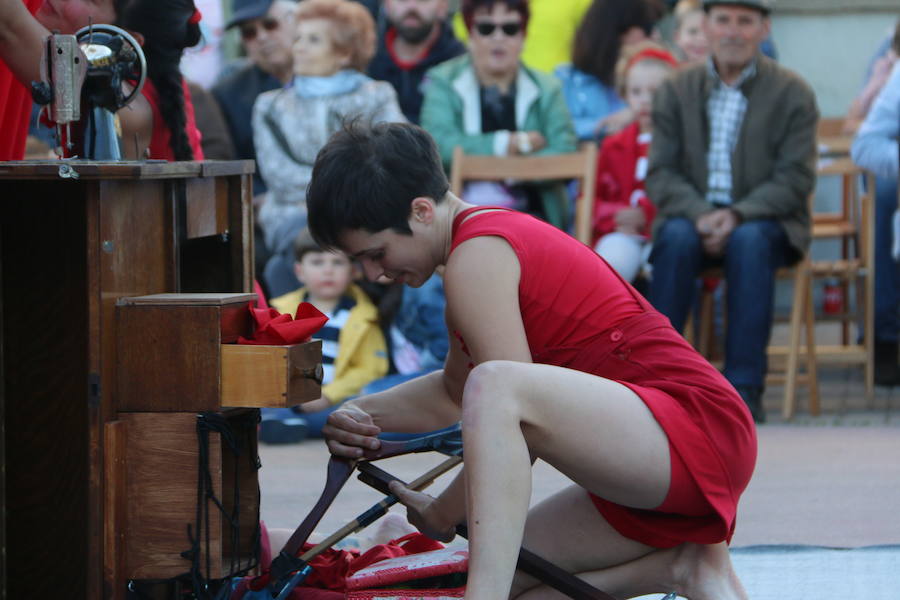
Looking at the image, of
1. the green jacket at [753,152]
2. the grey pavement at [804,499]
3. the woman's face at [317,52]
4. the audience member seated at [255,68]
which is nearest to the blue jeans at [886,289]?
the grey pavement at [804,499]

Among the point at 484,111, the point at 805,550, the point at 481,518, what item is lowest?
the point at 805,550

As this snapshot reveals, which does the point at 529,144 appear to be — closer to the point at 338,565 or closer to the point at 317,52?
the point at 317,52

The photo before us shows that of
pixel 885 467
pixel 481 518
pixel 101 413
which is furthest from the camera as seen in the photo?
pixel 885 467

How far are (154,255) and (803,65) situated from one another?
6.77m

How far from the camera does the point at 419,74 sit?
7082 mm

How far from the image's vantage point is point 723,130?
5996 mm

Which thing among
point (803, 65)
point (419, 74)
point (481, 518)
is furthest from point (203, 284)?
point (803, 65)

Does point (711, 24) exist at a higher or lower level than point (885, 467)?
higher

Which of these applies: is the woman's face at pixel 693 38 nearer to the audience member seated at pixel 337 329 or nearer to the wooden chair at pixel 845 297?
the wooden chair at pixel 845 297

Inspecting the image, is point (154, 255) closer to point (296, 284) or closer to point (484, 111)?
point (296, 284)

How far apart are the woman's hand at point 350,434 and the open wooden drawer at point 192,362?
24cm

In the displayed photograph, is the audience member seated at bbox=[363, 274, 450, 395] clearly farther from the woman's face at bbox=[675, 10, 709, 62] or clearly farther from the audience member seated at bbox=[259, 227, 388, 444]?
the woman's face at bbox=[675, 10, 709, 62]

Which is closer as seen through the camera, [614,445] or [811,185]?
[614,445]

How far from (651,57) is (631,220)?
962 millimetres
